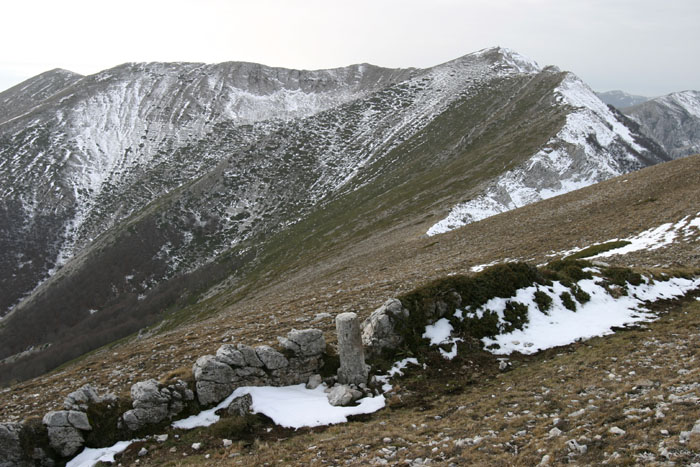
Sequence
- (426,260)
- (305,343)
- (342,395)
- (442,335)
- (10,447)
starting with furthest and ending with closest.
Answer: (426,260), (442,335), (305,343), (342,395), (10,447)

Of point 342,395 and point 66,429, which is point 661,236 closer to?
point 342,395

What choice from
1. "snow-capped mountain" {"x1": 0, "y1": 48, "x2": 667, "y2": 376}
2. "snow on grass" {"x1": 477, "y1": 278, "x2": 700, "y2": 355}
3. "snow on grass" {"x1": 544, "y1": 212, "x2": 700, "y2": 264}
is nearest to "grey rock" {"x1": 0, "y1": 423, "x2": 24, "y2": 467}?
"snow on grass" {"x1": 477, "y1": 278, "x2": 700, "y2": 355}

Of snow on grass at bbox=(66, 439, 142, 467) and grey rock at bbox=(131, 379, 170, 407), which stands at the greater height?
grey rock at bbox=(131, 379, 170, 407)

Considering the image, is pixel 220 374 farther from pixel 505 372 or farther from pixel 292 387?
pixel 505 372

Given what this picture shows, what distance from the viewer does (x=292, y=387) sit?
15.7 m

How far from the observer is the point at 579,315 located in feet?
61.4

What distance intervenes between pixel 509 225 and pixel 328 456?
43.0m

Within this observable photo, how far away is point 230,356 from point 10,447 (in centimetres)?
726

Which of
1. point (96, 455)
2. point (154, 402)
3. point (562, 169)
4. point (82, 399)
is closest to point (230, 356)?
point (154, 402)

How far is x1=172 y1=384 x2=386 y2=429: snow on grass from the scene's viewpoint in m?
13.5

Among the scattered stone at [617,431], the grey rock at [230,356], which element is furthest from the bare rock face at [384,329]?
the scattered stone at [617,431]

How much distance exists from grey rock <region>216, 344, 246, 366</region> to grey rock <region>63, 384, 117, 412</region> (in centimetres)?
404

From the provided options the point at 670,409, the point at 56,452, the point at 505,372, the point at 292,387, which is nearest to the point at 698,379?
the point at 670,409

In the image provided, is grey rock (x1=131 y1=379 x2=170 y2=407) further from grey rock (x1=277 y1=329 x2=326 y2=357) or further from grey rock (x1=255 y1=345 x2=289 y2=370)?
grey rock (x1=277 y1=329 x2=326 y2=357)
